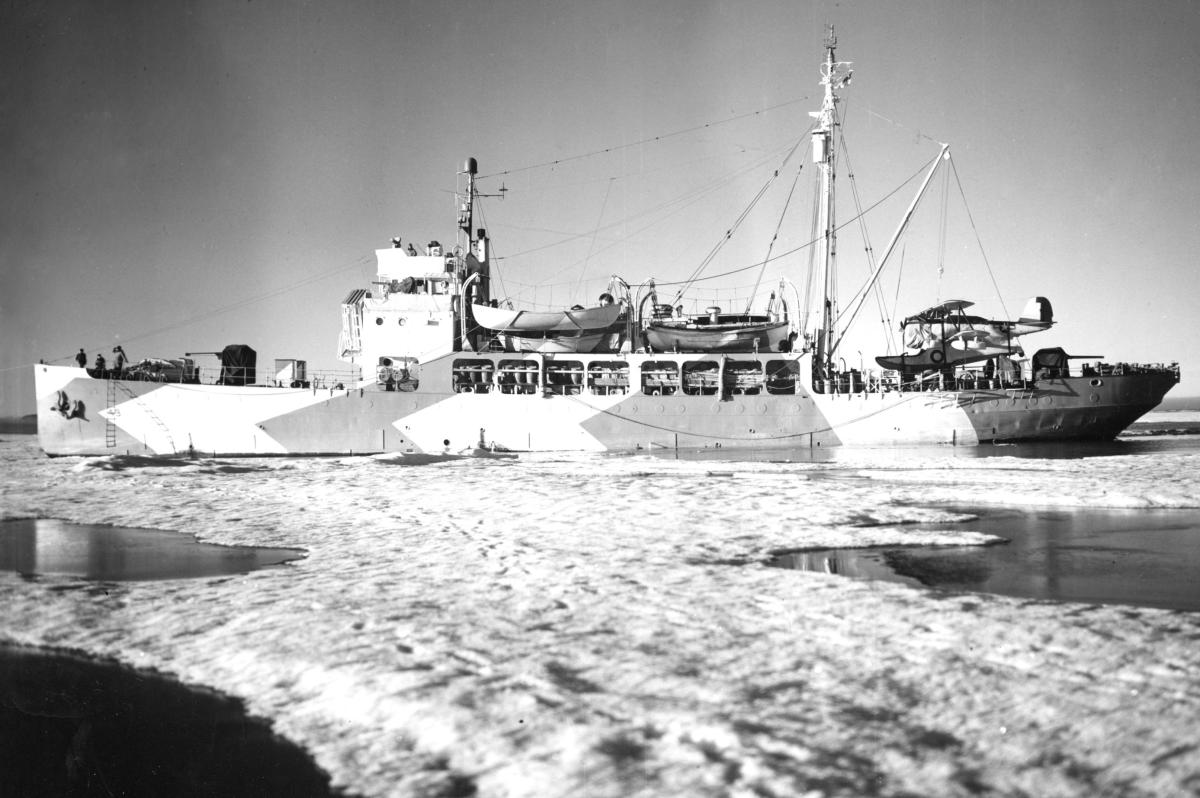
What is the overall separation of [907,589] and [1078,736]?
2.79 m

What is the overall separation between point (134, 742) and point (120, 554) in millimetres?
5704

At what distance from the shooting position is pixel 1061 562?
290 inches

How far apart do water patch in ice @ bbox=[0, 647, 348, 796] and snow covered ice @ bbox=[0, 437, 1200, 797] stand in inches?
5.9

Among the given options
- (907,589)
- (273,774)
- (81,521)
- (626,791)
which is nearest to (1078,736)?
(626,791)

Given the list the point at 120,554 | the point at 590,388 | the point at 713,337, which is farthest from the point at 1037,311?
the point at 120,554

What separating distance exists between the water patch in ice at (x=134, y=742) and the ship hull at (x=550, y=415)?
24.4 m

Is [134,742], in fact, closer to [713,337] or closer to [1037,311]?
[713,337]

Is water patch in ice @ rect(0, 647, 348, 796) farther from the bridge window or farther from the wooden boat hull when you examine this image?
the wooden boat hull

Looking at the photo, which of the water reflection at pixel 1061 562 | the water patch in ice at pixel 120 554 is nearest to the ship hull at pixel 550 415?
the water patch in ice at pixel 120 554

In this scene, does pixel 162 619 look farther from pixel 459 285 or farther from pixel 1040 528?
pixel 459 285

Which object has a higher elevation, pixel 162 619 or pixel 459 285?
pixel 459 285

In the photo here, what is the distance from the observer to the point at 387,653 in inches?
174

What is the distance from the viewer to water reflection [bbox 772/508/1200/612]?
19.9ft

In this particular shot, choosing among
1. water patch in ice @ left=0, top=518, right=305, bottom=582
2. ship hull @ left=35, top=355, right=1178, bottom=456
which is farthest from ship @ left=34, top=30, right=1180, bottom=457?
water patch in ice @ left=0, top=518, right=305, bottom=582
